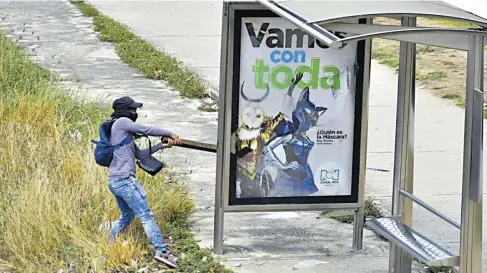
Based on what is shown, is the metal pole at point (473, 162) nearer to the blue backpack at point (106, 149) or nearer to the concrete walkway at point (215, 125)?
the concrete walkway at point (215, 125)

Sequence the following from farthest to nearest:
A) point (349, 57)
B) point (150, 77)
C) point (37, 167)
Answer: point (150, 77), point (37, 167), point (349, 57)

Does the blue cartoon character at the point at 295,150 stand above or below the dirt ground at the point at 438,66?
below

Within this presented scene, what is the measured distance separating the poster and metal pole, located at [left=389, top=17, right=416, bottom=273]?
580mm

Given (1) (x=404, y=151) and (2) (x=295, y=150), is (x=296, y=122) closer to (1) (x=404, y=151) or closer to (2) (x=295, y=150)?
(2) (x=295, y=150)

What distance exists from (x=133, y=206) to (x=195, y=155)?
9.73ft

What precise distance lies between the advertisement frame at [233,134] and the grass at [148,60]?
16.6ft

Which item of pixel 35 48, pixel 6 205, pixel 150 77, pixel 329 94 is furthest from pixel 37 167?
pixel 35 48

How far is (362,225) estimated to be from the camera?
6.34 m

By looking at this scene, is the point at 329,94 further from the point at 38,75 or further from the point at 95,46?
the point at 95,46

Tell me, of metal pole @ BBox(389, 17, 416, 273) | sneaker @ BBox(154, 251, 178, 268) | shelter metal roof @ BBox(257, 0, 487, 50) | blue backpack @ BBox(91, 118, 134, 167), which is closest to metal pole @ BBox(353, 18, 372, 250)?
metal pole @ BBox(389, 17, 416, 273)

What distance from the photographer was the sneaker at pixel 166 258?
232 inches

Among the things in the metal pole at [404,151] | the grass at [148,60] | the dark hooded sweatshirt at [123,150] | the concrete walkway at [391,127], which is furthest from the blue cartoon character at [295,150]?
the grass at [148,60]

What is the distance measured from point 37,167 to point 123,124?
5.36 feet

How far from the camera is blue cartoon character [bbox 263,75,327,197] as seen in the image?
619 cm
